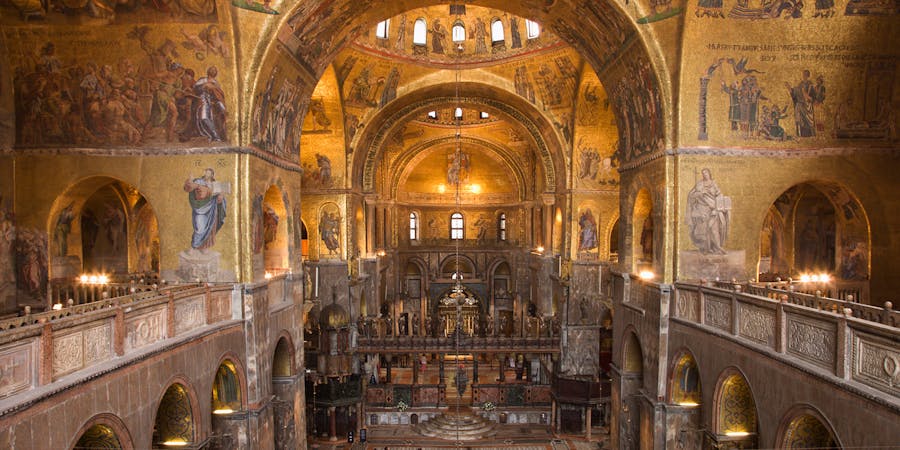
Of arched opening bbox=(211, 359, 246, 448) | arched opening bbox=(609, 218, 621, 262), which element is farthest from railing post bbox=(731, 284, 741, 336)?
arched opening bbox=(609, 218, 621, 262)

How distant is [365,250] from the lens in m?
30.6

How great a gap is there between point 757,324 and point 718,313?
1586 millimetres

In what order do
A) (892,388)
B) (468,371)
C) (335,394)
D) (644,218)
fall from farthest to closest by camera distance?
(468,371) < (335,394) < (644,218) < (892,388)

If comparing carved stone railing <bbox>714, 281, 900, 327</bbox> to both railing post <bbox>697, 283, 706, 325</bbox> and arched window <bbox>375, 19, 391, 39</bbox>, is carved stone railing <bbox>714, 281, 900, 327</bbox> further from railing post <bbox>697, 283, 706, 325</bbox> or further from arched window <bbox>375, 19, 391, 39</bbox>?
arched window <bbox>375, 19, 391, 39</bbox>

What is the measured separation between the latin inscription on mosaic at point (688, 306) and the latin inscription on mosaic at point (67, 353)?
462 inches

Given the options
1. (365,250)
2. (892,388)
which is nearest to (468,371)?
(365,250)

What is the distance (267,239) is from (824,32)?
15.3m

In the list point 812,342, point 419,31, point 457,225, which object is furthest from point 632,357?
point 457,225

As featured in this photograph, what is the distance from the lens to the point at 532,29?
25141mm

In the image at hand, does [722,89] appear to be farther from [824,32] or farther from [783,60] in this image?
[824,32]

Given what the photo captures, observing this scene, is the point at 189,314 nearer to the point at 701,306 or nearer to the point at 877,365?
the point at 701,306

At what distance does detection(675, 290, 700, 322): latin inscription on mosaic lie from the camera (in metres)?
13.4

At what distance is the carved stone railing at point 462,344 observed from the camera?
89.9 ft

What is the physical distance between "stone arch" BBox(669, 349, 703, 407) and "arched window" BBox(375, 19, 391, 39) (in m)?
17.4
